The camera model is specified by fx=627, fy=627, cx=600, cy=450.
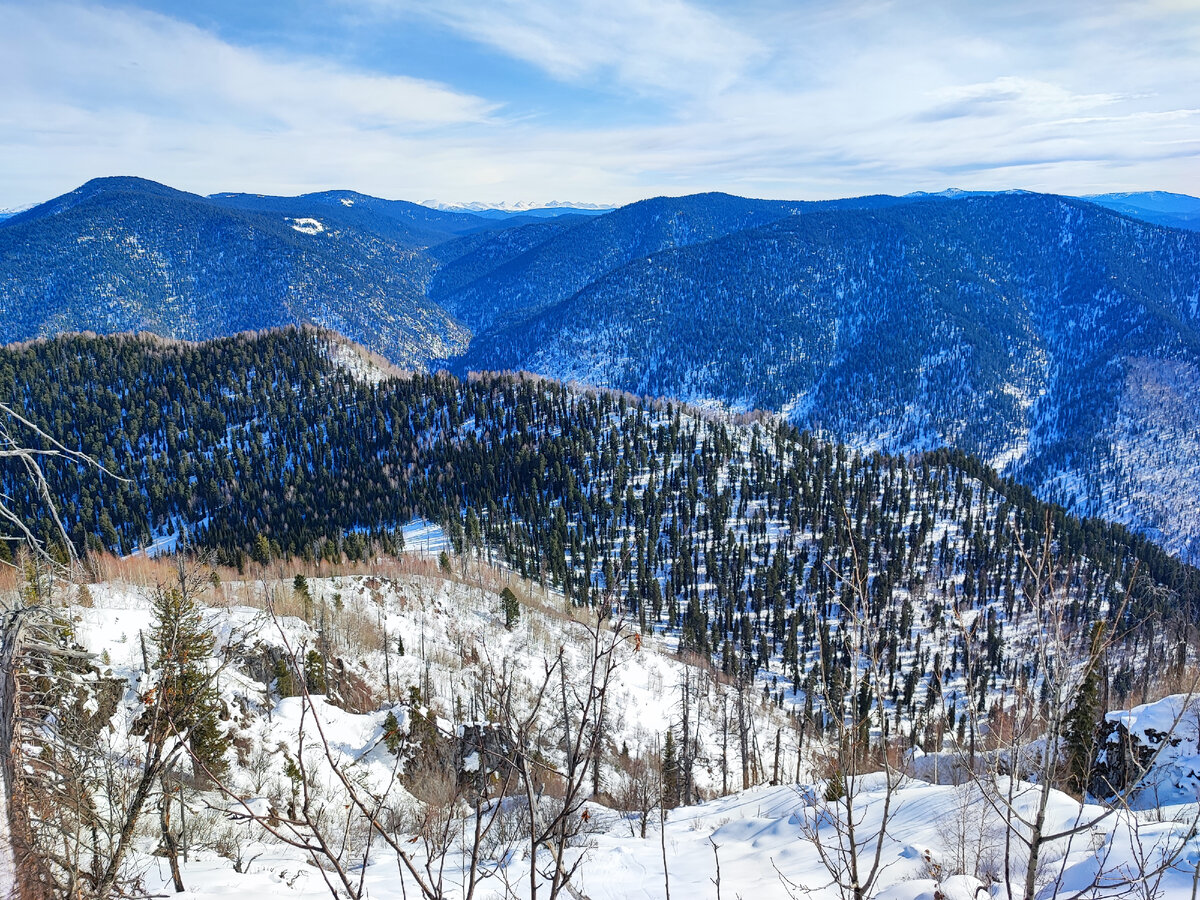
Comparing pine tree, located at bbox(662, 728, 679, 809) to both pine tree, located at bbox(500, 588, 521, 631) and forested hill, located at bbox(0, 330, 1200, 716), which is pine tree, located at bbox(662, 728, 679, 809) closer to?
pine tree, located at bbox(500, 588, 521, 631)

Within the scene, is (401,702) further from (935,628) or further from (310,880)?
(935,628)

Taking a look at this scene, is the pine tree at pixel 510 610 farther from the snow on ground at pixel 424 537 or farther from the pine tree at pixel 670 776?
the snow on ground at pixel 424 537

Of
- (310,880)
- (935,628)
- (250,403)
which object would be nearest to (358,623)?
(310,880)

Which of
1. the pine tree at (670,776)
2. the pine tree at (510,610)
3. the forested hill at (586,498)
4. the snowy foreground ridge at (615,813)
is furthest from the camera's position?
the forested hill at (586,498)

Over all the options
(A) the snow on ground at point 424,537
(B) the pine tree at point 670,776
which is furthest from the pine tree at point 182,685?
(A) the snow on ground at point 424,537

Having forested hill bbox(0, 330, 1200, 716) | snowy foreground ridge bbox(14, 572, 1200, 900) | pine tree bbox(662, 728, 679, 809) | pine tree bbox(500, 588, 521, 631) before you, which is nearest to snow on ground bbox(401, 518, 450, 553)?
forested hill bbox(0, 330, 1200, 716)

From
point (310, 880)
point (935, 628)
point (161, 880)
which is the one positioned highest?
point (161, 880)
